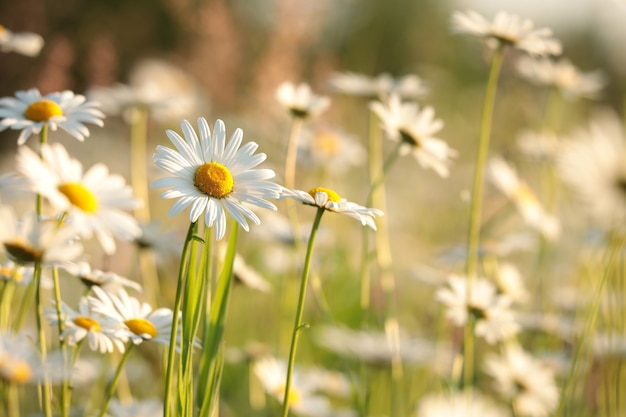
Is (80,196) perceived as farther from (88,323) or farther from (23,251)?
(88,323)

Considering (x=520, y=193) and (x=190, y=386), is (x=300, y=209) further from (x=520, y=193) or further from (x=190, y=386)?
(x=190, y=386)

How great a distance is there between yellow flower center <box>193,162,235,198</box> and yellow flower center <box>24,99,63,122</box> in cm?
28

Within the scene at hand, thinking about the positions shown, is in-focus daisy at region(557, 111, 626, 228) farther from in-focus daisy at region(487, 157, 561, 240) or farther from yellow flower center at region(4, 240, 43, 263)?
in-focus daisy at region(487, 157, 561, 240)

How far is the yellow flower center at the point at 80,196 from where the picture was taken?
972 millimetres

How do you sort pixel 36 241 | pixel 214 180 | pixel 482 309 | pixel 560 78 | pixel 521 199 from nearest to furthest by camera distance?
pixel 36 241, pixel 214 180, pixel 482 309, pixel 521 199, pixel 560 78

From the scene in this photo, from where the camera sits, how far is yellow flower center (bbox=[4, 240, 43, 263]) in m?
0.93

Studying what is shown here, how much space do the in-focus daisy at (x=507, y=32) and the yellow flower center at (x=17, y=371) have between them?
43.0 inches

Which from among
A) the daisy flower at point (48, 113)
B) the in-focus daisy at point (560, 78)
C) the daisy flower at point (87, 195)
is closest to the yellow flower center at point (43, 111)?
the daisy flower at point (48, 113)

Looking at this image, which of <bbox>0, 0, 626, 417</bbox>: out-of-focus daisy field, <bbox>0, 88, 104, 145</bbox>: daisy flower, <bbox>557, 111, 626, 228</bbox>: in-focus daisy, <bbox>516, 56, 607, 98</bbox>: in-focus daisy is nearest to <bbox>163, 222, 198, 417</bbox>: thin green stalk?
<bbox>0, 0, 626, 417</bbox>: out-of-focus daisy field

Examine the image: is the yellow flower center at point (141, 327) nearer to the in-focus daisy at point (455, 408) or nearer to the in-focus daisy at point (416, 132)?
the in-focus daisy at point (455, 408)

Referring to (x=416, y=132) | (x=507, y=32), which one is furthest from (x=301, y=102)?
(x=507, y=32)

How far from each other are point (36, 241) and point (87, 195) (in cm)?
10

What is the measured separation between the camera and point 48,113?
3.96 ft

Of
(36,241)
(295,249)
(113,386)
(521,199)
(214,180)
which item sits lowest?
(113,386)
